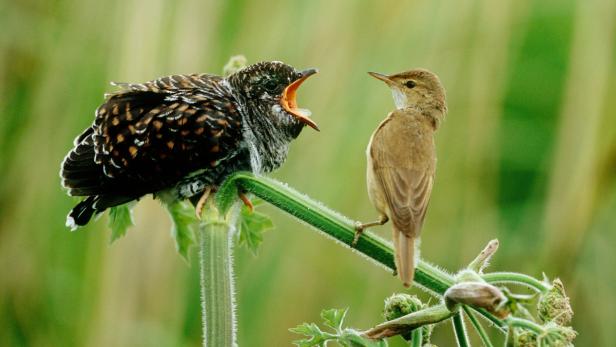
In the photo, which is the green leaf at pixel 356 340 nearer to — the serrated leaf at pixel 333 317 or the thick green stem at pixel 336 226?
the serrated leaf at pixel 333 317

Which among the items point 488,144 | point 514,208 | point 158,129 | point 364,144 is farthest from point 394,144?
point 514,208

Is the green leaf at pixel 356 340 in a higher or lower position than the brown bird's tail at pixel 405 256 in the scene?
lower

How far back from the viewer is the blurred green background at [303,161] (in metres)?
Result: 4.12

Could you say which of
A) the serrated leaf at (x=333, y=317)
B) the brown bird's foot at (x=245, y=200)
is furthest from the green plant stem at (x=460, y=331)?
the brown bird's foot at (x=245, y=200)

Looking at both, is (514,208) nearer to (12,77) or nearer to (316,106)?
(316,106)

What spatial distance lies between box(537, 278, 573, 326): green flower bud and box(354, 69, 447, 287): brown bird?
0.29 m

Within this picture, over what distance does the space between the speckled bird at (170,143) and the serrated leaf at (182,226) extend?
0.06 m

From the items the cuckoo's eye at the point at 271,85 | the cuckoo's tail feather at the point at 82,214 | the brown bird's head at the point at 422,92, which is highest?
the brown bird's head at the point at 422,92

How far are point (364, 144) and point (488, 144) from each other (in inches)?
27.9

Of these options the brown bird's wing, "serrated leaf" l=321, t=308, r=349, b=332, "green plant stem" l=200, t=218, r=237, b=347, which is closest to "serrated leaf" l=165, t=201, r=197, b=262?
"green plant stem" l=200, t=218, r=237, b=347

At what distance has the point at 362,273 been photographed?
4.69m

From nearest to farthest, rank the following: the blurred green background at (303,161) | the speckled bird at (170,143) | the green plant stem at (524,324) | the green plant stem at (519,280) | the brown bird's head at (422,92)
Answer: the green plant stem at (524,324), the green plant stem at (519,280), the speckled bird at (170,143), the brown bird's head at (422,92), the blurred green background at (303,161)

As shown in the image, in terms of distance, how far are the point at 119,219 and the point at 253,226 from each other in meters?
0.40

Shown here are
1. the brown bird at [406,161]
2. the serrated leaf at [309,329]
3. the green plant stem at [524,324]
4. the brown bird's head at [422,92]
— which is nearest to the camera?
the green plant stem at [524,324]
